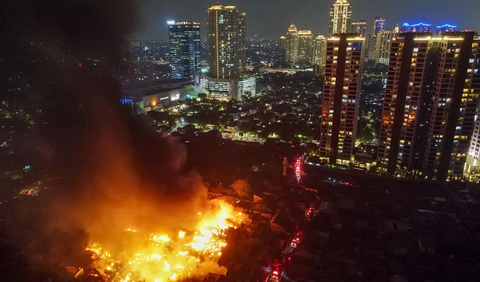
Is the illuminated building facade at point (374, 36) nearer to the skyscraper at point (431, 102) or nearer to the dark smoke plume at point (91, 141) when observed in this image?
the skyscraper at point (431, 102)

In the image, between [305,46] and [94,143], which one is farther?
[305,46]

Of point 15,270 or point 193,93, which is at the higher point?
point 193,93

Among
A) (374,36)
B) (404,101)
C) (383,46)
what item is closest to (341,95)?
(404,101)

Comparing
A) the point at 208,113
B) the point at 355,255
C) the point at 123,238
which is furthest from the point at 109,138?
the point at 208,113

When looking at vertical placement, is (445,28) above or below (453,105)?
above

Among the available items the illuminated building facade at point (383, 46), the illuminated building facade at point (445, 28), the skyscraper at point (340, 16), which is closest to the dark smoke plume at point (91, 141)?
the illuminated building facade at point (445, 28)

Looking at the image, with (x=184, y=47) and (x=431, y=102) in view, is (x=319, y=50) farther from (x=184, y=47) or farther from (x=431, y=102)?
(x=431, y=102)

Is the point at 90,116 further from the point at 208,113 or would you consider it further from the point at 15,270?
the point at 208,113
